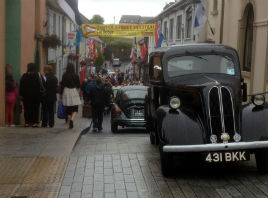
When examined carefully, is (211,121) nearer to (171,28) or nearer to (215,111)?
(215,111)

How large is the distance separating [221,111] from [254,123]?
1.70 feet

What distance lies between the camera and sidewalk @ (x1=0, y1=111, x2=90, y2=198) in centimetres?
575

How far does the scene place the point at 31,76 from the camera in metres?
11.3

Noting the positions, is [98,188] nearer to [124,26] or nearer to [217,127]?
[217,127]

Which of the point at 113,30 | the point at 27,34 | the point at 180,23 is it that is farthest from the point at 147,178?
the point at 180,23

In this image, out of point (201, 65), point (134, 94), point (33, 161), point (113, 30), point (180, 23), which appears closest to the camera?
point (33, 161)

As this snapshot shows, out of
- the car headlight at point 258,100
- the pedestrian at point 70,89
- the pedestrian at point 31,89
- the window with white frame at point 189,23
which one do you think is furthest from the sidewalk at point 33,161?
the window with white frame at point 189,23

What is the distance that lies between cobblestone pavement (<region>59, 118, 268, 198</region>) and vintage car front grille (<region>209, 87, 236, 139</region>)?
68cm

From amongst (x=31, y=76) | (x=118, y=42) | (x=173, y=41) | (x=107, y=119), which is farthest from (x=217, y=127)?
(x=118, y=42)

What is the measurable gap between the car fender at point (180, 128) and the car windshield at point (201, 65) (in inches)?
47.2

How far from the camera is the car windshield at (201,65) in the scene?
25.3ft

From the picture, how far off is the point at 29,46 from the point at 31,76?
4032 mm

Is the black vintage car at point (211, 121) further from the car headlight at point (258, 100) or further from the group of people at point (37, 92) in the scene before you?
the group of people at point (37, 92)

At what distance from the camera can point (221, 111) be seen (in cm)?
650
